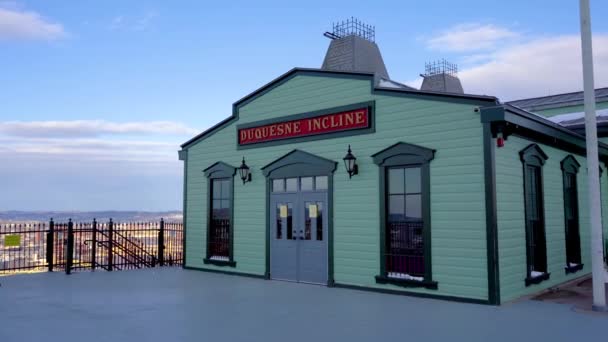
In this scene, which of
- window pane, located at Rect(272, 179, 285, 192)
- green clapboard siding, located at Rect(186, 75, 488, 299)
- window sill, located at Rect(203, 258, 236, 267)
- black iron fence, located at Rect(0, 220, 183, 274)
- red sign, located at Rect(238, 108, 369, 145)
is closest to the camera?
green clapboard siding, located at Rect(186, 75, 488, 299)

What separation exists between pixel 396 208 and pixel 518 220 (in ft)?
7.74

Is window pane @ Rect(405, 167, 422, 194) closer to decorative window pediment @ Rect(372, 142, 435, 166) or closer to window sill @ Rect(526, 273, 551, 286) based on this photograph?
decorative window pediment @ Rect(372, 142, 435, 166)

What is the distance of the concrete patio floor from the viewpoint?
691 centimetres

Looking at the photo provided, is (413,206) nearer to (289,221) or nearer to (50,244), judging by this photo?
(289,221)

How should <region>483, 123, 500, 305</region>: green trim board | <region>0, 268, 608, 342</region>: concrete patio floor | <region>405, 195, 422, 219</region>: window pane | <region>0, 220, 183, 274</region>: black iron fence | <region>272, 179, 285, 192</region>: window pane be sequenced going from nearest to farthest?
1. <region>0, 268, 608, 342</region>: concrete patio floor
2. <region>483, 123, 500, 305</region>: green trim board
3. <region>405, 195, 422, 219</region>: window pane
4. <region>272, 179, 285, 192</region>: window pane
5. <region>0, 220, 183, 274</region>: black iron fence

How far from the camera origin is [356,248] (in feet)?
35.7

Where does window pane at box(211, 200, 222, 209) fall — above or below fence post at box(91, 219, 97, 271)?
above

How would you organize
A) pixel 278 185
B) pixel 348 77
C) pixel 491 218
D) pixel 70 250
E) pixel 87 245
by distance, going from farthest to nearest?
pixel 87 245 < pixel 70 250 < pixel 278 185 < pixel 348 77 < pixel 491 218

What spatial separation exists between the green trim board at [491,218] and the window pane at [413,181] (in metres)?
1.41

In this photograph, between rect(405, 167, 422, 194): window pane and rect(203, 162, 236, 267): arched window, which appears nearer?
rect(405, 167, 422, 194): window pane

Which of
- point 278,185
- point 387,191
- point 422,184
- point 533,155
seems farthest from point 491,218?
point 278,185

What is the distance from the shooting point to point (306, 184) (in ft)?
39.7

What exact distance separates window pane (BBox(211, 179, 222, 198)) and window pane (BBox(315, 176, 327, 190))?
3.64m

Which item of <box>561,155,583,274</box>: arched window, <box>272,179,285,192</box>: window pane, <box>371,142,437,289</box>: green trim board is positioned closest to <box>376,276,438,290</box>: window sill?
<box>371,142,437,289</box>: green trim board
